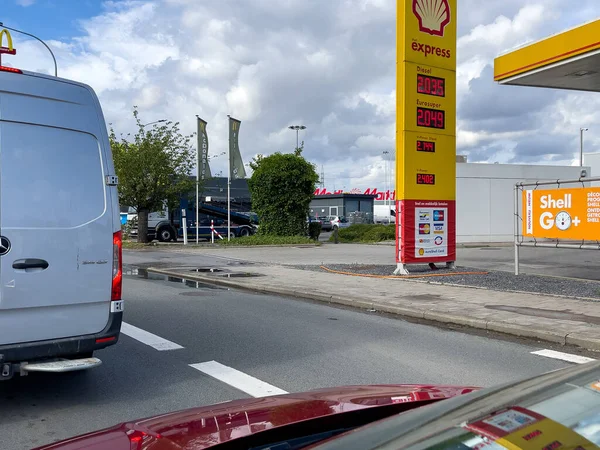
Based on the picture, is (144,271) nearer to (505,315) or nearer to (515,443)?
(505,315)

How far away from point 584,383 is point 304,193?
98.3 ft

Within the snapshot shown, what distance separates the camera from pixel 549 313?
9383mm

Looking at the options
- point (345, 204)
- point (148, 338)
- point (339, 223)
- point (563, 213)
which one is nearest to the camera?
point (148, 338)

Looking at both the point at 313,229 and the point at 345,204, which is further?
the point at 345,204

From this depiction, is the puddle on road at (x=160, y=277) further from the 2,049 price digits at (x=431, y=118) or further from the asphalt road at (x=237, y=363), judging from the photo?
the 2,049 price digits at (x=431, y=118)

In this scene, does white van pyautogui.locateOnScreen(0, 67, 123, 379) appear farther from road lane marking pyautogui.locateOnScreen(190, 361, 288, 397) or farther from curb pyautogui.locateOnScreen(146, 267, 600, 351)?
curb pyautogui.locateOnScreen(146, 267, 600, 351)

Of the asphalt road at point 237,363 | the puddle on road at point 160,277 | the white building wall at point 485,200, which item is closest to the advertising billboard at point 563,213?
the asphalt road at point 237,363

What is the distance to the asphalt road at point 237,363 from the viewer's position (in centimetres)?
512

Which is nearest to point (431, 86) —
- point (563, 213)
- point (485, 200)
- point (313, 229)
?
point (563, 213)

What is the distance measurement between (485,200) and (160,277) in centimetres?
2060

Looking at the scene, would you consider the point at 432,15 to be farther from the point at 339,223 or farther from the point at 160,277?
the point at 339,223

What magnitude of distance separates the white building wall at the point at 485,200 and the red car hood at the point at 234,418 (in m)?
28.3

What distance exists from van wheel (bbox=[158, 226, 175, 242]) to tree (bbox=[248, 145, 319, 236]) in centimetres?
571

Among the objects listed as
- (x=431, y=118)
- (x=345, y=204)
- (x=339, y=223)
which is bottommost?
(x=339, y=223)
